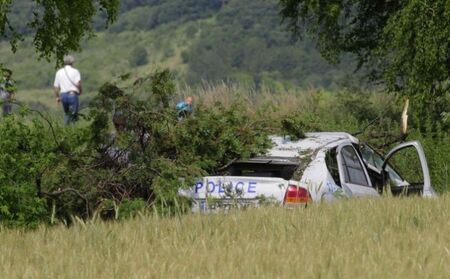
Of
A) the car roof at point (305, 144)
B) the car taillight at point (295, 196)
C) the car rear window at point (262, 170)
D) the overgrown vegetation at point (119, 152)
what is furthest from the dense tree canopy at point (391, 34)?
the car taillight at point (295, 196)

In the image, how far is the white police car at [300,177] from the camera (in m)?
10.7

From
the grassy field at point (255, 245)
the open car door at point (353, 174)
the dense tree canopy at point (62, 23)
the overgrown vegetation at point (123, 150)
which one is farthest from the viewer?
the dense tree canopy at point (62, 23)

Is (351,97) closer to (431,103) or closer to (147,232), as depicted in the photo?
(431,103)

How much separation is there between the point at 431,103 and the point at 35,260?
17.7 meters

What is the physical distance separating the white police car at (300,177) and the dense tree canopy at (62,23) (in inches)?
128

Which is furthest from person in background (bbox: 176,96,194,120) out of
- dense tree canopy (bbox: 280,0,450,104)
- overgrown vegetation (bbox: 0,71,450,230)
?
dense tree canopy (bbox: 280,0,450,104)

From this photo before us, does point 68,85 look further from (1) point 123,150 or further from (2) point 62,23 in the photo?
(1) point 123,150

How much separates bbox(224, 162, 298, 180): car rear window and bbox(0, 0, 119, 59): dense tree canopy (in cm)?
323

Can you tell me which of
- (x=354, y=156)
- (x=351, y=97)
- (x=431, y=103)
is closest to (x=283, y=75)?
(x=351, y=97)

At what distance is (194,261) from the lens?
624 centimetres

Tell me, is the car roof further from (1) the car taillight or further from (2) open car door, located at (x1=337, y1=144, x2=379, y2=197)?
(1) the car taillight

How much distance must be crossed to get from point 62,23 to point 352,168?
4.63 meters

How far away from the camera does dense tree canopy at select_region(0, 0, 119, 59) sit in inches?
552

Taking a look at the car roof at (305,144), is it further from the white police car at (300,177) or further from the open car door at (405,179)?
the open car door at (405,179)
